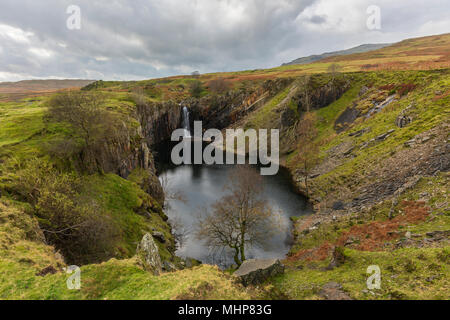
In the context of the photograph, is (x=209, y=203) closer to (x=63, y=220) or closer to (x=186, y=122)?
(x=63, y=220)

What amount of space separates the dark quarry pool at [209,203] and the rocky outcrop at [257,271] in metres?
11.0

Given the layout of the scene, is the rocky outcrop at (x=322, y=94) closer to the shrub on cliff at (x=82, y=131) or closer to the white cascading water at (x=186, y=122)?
the white cascading water at (x=186, y=122)

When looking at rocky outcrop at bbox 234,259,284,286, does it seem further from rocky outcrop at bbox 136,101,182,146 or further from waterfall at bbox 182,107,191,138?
waterfall at bbox 182,107,191,138

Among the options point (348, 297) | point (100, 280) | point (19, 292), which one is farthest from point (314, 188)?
point (19, 292)

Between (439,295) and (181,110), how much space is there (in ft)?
335

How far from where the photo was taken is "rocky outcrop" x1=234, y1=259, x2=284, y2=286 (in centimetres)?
1541

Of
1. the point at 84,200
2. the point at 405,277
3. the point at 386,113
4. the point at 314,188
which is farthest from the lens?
the point at 386,113

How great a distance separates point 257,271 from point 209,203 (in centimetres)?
2598

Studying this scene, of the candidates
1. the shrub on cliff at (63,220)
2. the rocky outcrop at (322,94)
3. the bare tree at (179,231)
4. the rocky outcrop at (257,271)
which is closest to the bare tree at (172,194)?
the bare tree at (179,231)

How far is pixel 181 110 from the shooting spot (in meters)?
102

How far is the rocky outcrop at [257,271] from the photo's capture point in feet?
50.5

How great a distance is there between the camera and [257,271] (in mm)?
16094
